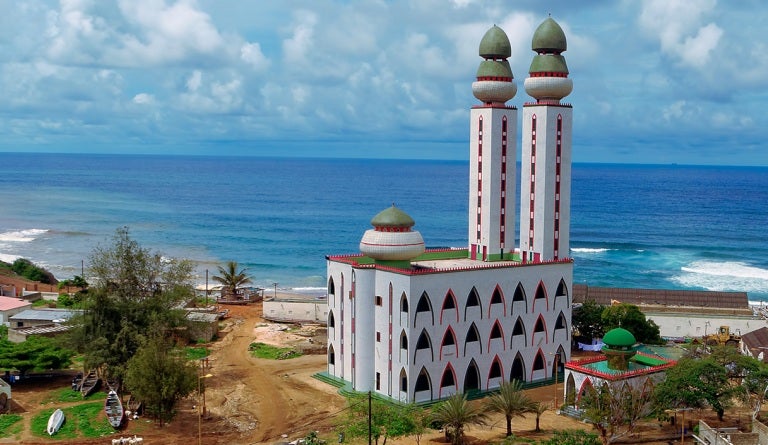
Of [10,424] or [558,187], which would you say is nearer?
[10,424]

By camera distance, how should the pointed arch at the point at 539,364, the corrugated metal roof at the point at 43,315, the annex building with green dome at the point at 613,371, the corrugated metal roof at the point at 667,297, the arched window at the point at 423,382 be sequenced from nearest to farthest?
the annex building with green dome at the point at 613,371
the arched window at the point at 423,382
the pointed arch at the point at 539,364
the corrugated metal roof at the point at 43,315
the corrugated metal roof at the point at 667,297

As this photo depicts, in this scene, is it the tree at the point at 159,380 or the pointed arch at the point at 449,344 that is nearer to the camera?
the tree at the point at 159,380

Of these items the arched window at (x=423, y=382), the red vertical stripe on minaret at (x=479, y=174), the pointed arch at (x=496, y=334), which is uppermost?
the red vertical stripe on minaret at (x=479, y=174)

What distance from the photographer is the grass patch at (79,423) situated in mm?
36625

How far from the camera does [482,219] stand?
47281 mm

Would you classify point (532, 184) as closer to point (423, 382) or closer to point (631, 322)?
point (631, 322)

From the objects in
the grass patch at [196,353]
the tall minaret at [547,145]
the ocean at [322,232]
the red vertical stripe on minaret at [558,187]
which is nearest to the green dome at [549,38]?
the tall minaret at [547,145]

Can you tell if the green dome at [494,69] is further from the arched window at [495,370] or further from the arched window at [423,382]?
the arched window at [423,382]

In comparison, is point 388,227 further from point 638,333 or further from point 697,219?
point 697,219

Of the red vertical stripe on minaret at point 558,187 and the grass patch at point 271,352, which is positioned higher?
the red vertical stripe on minaret at point 558,187

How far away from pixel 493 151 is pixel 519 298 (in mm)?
8768

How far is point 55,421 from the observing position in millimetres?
37250

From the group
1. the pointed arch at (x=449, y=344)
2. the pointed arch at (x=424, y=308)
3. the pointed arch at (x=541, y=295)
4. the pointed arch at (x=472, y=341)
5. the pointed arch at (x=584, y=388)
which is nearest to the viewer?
the pointed arch at (x=584, y=388)

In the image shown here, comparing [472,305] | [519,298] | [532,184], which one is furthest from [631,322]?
[472,305]
